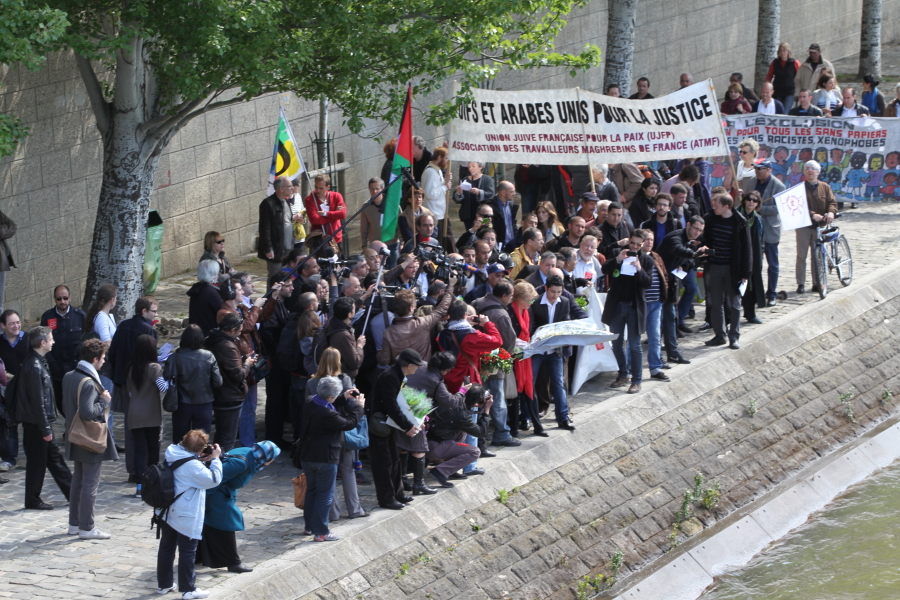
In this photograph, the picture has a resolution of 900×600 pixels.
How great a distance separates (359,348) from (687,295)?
208 inches

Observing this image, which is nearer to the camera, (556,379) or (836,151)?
(556,379)

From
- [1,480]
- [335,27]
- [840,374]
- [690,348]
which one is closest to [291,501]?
[1,480]

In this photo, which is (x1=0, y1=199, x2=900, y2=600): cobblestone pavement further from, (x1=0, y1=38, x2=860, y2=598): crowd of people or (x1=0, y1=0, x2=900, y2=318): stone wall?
(x1=0, y1=0, x2=900, y2=318): stone wall

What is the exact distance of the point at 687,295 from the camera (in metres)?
14.4

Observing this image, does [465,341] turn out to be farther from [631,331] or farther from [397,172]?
[397,172]

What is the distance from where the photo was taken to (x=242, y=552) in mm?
9242

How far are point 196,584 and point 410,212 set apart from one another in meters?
6.37

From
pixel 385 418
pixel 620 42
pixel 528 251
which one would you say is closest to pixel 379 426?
pixel 385 418

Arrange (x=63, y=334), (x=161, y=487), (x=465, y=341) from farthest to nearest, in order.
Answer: (x=63, y=334) → (x=465, y=341) → (x=161, y=487)

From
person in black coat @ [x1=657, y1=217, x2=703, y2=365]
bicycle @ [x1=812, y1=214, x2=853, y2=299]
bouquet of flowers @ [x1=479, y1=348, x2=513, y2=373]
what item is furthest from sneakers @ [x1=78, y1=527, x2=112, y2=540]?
bicycle @ [x1=812, y1=214, x2=853, y2=299]

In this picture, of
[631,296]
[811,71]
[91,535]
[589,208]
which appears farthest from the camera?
[811,71]

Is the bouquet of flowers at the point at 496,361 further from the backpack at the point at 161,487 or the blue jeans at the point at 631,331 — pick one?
the backpack at the point at 161,487

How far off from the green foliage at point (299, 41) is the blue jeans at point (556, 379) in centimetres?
320

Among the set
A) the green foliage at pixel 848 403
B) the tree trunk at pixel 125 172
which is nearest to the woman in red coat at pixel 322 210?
the tree trunk at pixel 125 172
